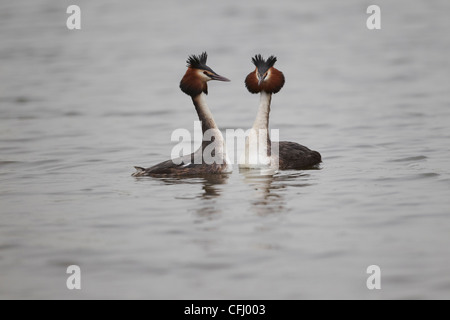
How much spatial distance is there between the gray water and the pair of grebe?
286 mm

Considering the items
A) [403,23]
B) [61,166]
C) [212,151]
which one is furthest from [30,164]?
[403,23]

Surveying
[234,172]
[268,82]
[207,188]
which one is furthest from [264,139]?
[207,188]

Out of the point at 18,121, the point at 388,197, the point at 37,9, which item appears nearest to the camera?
the point at 388,197

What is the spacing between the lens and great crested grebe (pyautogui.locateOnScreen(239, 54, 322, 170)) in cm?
1283

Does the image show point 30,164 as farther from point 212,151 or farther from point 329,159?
point 329,159

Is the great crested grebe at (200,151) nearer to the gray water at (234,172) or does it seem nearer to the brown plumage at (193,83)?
the brown plumage at (193,83)

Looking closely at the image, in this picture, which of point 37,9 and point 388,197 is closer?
point 388,197

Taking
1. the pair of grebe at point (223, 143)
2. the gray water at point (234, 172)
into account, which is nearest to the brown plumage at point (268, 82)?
the pair of grebe at point (223, 143)

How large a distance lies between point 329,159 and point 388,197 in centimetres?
315

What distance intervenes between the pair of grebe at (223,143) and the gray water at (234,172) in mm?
286

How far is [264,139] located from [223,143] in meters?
0.68

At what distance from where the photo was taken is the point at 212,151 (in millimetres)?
12672

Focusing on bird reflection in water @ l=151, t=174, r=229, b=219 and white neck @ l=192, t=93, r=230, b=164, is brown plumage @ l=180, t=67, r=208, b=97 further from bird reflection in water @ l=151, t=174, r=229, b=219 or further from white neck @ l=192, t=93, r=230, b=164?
bird reflection in water @ l=151, t=174, r=229, b=219
